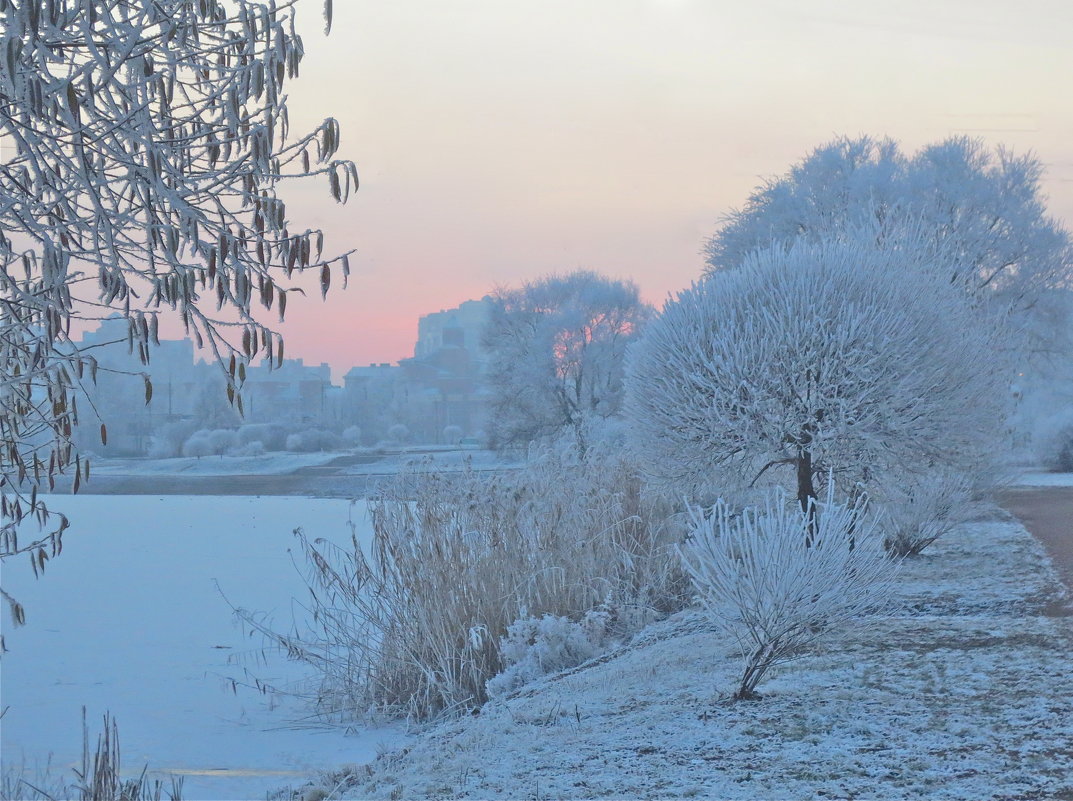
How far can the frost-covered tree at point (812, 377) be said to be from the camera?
988cm

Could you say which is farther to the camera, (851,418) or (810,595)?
(851,418)

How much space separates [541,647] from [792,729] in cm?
296

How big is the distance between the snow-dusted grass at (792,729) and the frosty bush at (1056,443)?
89.8ft

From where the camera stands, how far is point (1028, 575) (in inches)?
390

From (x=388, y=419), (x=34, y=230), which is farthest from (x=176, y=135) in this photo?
(x=388, y=419)

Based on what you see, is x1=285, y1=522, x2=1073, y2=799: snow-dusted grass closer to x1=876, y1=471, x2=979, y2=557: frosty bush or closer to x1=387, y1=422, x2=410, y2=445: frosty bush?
x1=876, y1=471, x2=979, y2=557: frosty bush

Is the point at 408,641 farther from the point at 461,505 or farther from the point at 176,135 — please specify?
the point at 176,135

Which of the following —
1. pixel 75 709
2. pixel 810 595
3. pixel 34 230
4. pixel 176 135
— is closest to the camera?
pixel 34 230

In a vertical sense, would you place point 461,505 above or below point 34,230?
below

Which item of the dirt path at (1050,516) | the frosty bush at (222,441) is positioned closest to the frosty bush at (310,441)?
the frosty bush at (222,441)

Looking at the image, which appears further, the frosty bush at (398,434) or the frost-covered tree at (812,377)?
the frosty bush at (398,434)

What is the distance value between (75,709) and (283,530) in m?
13.0

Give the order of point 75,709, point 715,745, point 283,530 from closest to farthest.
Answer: point 715,745, point 75,709, point 283,530

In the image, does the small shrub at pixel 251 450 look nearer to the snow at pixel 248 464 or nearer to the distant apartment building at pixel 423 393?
the snow at pixel 248 464
